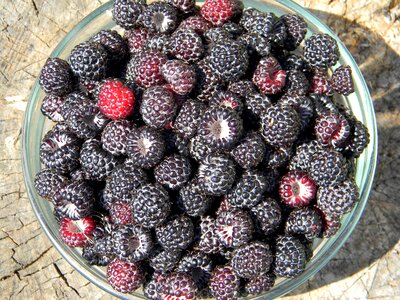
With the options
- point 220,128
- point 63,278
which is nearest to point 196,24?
point 220,128

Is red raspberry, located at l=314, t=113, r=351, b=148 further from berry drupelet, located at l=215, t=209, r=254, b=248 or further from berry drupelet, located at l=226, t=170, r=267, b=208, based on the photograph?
berry drupelet, located at l=215, t=209, r=254, b=248

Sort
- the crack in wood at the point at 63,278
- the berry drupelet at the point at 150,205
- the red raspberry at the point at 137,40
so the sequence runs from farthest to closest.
→ 1. the crack in wood at the point at 63,278
2. the red raspberry at the point at 137,40
3. the berry drupelet at the point at 150,205

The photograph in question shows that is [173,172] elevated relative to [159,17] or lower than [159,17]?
lower

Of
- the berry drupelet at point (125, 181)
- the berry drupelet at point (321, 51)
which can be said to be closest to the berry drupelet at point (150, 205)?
the berry drupelet at point (125, 181)

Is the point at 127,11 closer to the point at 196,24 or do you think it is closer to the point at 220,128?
Answer: the point at 196,24

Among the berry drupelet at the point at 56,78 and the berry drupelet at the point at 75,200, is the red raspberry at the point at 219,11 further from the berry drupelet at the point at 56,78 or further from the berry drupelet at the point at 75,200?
the berry drupelet at the point at 75,200

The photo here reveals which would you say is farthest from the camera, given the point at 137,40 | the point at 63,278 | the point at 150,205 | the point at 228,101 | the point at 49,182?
the point at 63,278
